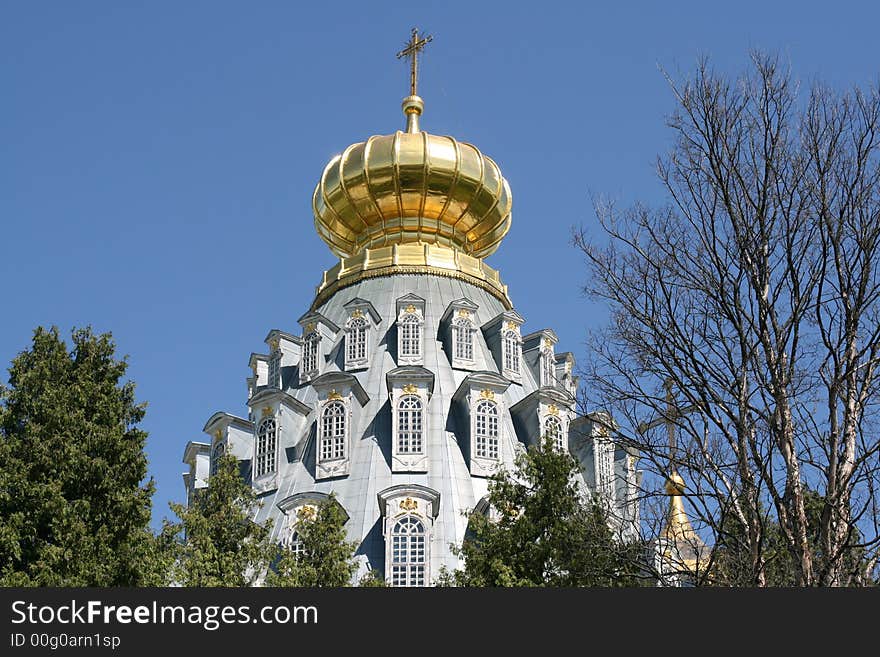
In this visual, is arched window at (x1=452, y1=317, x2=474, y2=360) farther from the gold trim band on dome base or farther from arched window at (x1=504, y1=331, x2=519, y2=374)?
the gold trim band on dome base

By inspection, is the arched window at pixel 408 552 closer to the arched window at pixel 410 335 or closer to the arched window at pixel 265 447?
the arched window at pixel 265 447

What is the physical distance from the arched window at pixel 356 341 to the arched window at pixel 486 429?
3791mm

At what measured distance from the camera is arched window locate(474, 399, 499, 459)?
1225 inches

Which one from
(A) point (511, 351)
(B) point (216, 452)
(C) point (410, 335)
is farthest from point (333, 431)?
(A) point (511, 351)

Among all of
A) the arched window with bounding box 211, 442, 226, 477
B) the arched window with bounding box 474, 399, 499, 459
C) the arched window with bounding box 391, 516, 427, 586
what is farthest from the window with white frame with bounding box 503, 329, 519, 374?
the arched window with bounding box 211, 442, 226, 477

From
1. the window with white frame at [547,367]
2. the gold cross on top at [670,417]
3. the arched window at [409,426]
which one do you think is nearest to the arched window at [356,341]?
the arched window at [409,426]

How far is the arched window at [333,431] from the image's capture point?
31.2 metres

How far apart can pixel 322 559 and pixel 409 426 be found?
913cm

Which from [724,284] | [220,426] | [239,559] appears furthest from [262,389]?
[724,284]

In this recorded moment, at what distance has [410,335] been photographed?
1318 inches

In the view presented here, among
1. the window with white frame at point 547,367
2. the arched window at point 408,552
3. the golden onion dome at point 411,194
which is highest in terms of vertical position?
the golden onion dome at point 411,194

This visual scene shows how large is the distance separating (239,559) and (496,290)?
59.6 feet

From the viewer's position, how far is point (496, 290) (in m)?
37.4

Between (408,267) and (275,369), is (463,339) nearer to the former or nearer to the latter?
(408,267)
